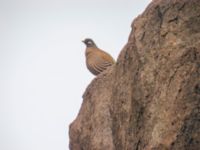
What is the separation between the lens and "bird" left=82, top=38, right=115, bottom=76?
1866 cm

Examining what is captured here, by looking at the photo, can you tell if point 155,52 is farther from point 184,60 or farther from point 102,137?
point 102,137

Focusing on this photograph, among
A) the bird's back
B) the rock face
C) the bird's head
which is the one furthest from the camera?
the bird's head

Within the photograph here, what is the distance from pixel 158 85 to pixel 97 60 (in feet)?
23.3

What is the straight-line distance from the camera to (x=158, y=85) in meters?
11.9

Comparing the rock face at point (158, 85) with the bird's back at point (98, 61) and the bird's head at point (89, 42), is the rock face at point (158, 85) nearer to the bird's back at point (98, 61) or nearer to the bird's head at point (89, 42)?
the bird's back at point (98, 61)

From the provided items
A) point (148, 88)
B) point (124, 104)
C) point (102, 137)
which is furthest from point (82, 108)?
point (148, 88)

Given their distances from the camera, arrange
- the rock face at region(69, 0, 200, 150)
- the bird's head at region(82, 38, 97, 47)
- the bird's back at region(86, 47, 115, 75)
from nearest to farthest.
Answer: the rock face at region(69, 0, 200, 150) < the bird's back at region(86, 47, 115, 75) < the bird's head at region(82, 38, 97, 47)

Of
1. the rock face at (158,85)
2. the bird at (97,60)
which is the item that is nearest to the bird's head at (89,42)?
the bird at (97,60)

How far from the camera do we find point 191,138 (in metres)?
10.9

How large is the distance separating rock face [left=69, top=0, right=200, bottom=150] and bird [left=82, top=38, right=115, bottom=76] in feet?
14.5

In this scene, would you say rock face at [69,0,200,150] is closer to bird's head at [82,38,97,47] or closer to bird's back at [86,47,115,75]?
bird's back at [86,47,115,75]

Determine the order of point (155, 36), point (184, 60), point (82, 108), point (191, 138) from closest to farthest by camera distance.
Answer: point (191, 138) → point (184, 60) → point (155, 36) → point (82, 108)

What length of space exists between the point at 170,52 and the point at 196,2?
3.86 feet

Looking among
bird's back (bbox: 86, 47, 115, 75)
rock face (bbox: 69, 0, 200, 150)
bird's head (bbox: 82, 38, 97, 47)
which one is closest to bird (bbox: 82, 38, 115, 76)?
bird's back (bbox: 86, 47, 115, 75)
